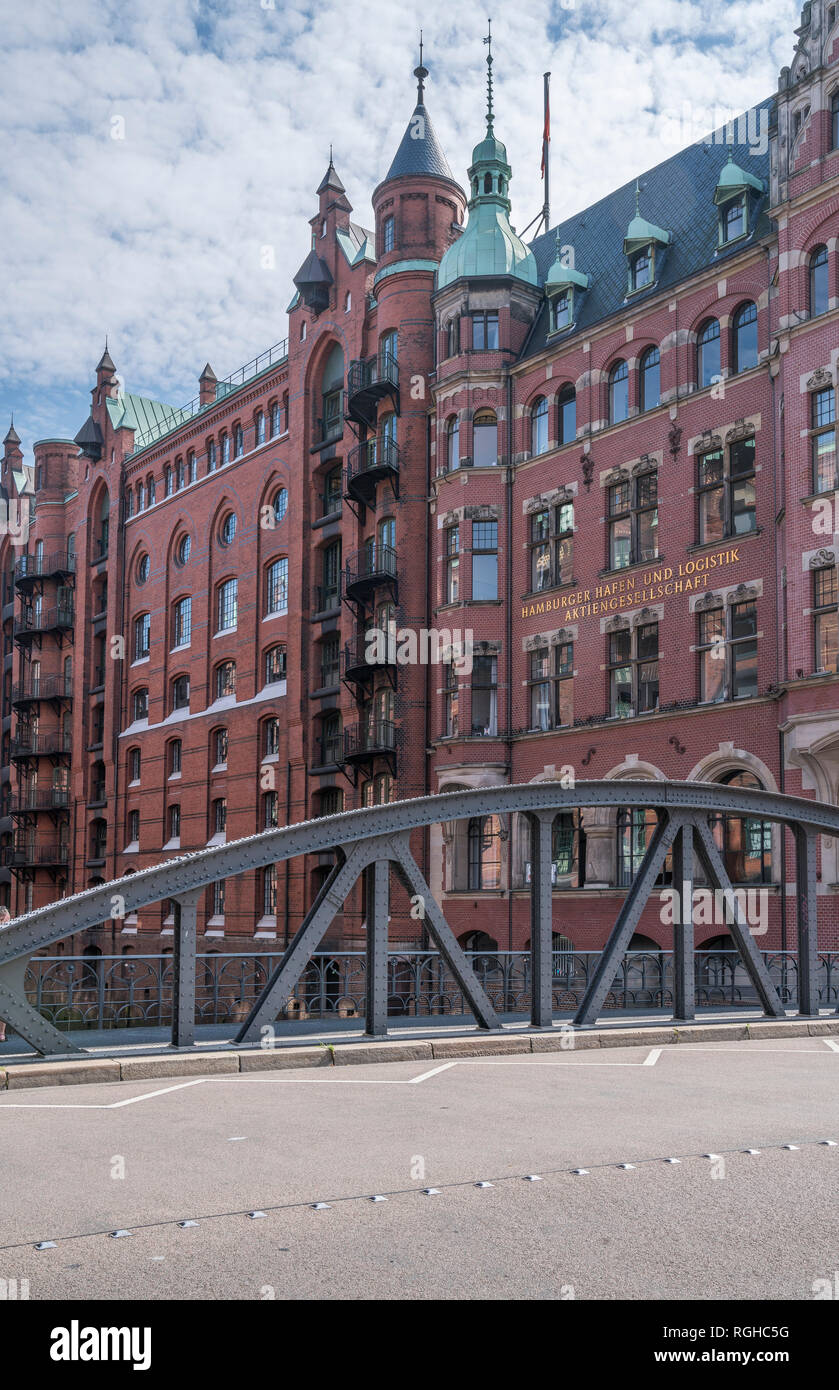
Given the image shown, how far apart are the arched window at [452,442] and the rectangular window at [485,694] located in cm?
528

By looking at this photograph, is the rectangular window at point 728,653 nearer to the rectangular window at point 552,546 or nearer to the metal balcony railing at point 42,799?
the rectangular window at point 552,546

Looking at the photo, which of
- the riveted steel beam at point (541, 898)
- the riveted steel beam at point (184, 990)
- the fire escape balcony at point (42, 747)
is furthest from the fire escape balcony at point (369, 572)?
the fire escape balcony at point (42, 747)

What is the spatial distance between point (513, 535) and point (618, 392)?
443 centimetres

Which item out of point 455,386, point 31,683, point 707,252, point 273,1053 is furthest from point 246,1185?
point 31,683

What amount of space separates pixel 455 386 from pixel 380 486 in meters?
4.02

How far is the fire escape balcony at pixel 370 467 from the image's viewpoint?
34.6m

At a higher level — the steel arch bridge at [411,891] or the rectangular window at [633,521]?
the rectangular window at [633,521]

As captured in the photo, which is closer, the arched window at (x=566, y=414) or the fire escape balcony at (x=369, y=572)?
the arched window at (x=566, y=414)

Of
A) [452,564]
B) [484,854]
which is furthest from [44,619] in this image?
[484,854]

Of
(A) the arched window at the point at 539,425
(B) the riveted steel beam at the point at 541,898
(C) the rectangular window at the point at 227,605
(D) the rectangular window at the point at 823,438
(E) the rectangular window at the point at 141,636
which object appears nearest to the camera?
(B) the riveted steel beam at the point at 541,898

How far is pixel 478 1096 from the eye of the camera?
10188 millimetres

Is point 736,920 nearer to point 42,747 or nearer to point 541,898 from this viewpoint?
point 541,898
